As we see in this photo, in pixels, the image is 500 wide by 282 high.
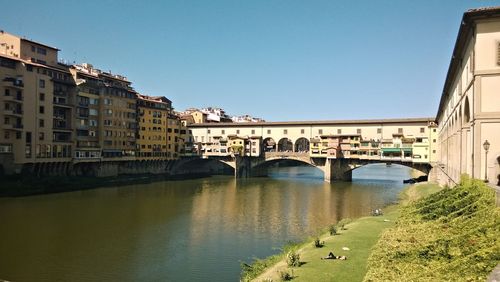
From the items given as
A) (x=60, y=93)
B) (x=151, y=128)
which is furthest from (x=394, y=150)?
(x=60, y=93)

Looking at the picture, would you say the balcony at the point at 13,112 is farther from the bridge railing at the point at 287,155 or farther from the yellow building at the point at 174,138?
the bridge railing at the point at 287,155

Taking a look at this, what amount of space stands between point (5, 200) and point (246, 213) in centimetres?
2495

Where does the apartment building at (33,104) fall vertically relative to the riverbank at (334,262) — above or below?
above

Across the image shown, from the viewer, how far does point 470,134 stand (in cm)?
2125

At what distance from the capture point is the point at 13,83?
47625 millimetres

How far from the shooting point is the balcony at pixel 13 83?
154 ft

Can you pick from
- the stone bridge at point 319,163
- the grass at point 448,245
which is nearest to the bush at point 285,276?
the grass at point 448,245

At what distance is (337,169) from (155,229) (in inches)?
1765

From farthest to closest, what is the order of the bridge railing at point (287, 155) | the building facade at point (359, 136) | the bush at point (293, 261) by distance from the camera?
the bridge railing at point (287, 155)
the building facade at point (359, 136)
the bush at point (293, 261)

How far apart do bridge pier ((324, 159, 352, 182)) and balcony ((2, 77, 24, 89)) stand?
47.5 m

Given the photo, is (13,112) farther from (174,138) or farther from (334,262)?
(334,262)

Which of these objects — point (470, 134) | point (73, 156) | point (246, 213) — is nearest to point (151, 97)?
point (73, 156)

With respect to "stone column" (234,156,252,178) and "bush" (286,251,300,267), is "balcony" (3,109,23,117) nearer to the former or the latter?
"stone column" (234,156,252,178)

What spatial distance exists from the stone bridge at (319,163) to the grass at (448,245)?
45.6 meters
